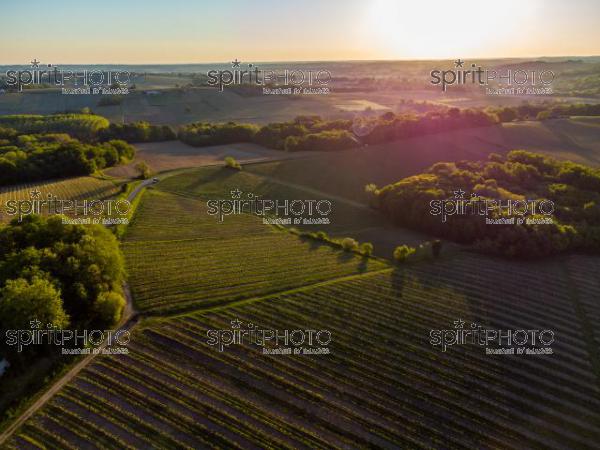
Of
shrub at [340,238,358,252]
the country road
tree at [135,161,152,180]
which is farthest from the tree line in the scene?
tree at [135,161,152,180]

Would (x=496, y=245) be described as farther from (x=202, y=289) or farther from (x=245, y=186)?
(x=245, y=186)

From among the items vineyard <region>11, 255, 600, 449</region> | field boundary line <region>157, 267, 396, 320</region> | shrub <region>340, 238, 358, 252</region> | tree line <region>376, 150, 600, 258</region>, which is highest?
tree line <region>376, 150, 600, 258</region>

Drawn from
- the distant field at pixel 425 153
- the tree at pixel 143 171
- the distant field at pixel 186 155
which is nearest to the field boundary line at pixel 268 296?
the distant field at pixel 425 153

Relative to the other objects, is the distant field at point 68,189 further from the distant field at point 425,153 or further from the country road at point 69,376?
the country road at point 69,376

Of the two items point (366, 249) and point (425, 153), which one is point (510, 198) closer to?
point (366, 249)

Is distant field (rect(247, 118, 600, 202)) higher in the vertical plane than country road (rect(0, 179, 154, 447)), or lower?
higher

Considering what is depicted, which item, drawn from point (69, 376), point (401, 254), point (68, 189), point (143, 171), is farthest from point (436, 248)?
point (68, 189)

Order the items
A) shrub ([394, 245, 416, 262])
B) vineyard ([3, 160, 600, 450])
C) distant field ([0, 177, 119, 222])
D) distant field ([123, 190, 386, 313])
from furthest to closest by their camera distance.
→ distant field ([0, 177, 119, 222]) < shrub ([394, 245, 416, 262]) < distant field ([123, 190, 386, 313]) < vineyard ([3, 160, 600, 450])

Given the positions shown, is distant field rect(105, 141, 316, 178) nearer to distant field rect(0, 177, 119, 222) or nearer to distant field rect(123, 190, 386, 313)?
distant field rect(0, 177, 119, 222)
